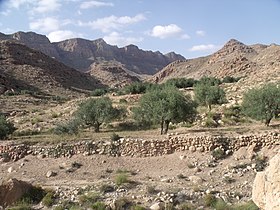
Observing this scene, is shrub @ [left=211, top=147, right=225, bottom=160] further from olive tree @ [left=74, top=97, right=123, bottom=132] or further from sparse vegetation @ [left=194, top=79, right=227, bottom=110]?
sparse vegetation @ [left=194, top=79, right=227, bottom=110]

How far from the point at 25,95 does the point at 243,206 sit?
123 feet

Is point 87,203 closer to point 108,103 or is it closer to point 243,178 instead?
point 243,178

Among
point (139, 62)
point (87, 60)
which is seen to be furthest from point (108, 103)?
point (139, 62)

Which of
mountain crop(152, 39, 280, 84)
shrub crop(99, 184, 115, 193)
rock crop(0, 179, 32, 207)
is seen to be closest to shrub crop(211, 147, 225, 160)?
shrub crop(99, 184, 115, 193)

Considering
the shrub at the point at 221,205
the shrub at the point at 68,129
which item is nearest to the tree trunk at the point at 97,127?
the shrub at the point at 68,129

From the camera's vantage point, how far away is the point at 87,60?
440 ft

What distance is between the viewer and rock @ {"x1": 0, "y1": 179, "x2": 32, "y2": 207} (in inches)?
488

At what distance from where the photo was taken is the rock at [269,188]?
510 cm

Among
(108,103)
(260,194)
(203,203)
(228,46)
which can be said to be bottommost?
(203,203)

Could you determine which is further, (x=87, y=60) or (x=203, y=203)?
(x=87, y=60)

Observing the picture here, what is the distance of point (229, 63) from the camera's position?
2448 inches

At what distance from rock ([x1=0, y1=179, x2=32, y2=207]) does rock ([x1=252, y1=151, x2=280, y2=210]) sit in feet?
29.3

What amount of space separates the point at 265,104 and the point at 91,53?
124m

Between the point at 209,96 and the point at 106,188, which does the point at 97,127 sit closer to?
the point at 209,96
